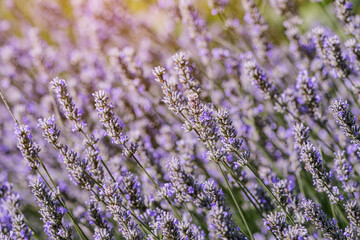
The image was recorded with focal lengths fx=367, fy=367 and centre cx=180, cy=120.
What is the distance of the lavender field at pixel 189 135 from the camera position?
6.15 ft

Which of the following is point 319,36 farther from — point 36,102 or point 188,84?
point 36,102

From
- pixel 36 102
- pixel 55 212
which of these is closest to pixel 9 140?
pixel 36 102

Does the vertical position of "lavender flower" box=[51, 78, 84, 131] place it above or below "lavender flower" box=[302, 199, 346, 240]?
above

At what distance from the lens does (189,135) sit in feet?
11.0

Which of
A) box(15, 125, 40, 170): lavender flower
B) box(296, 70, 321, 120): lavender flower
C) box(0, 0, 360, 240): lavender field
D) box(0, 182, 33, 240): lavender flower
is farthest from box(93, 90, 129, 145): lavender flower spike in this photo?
box(296, 70, 321, 120): lavender flower

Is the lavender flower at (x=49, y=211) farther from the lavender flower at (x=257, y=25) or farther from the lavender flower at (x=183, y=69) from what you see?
the lavender flower at (x=257, y=25)

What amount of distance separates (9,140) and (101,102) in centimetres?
236

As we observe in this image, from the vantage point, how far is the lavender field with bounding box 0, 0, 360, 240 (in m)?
1.87

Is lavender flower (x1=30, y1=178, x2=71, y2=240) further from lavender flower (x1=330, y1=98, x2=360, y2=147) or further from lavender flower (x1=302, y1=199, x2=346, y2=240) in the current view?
lavender flower (x1=330, y1=98, x2=360, y2=147)

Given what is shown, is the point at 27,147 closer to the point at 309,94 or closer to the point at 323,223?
the point at 323,223

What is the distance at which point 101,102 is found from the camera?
191cm

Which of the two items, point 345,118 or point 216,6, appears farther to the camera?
point 216,6

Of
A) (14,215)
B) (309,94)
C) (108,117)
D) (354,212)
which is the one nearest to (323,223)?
(354,212)

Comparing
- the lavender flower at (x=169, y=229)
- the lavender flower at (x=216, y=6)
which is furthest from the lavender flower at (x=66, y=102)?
the lavender flower at (x=216, y=6)
